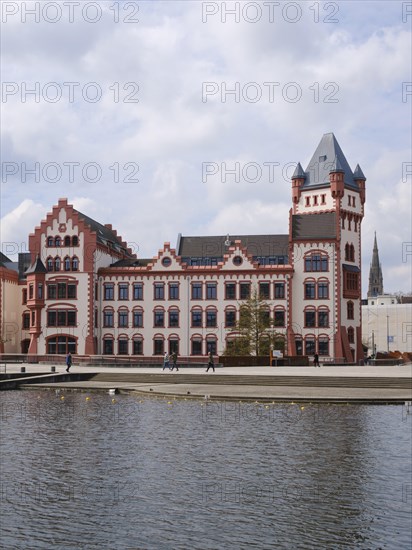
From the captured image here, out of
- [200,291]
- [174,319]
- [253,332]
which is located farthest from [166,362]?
[200,291]

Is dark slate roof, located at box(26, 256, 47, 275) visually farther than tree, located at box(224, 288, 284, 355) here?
Yes

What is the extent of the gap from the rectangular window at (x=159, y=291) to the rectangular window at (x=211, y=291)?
5.50 metres

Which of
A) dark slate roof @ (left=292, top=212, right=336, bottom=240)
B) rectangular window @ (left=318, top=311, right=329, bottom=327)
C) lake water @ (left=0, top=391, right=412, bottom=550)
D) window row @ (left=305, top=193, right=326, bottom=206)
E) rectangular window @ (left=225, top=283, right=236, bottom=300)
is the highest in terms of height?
window row @ (left=305, top=193, right=326, bottom=206)

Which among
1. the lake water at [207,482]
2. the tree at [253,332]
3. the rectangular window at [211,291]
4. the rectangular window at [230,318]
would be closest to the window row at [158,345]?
the rectangular window at [230,318]

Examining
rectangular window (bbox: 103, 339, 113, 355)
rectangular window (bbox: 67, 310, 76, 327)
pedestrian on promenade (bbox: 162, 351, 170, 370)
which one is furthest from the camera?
rectangular window (bbox: 103, 339, 113, 355)

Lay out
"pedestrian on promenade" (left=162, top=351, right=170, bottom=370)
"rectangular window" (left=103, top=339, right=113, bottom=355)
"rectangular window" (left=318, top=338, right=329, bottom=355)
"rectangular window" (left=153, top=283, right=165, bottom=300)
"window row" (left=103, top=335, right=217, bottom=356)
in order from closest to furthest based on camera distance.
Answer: "pedestrian on promenade" (left=162, top=351, right=170, bottom=370) < "rectangular window" (left=318, top=338, right=329, bottom=355) < "window row" (left=103, top=335, right=217, bottom=356) < "rectangular window" (left=153, top=283, right=165, bottom=300) < "rectangular window" (left=103, top=339, right=113, bottom=355)

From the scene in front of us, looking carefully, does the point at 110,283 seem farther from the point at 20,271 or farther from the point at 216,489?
the point at 216,489

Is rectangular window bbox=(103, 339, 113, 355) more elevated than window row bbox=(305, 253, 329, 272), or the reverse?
window row bbox=(305, 253, 329, 272)

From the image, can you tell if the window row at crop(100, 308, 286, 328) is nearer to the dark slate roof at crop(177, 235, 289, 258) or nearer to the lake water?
the dark slate roof at crop(177, 235, 289, 258)

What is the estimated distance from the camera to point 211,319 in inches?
3504

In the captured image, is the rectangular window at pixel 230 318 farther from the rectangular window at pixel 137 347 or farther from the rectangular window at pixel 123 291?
the rectangular window at pixel 123 291

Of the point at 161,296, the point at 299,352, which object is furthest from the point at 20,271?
the point at 299,352

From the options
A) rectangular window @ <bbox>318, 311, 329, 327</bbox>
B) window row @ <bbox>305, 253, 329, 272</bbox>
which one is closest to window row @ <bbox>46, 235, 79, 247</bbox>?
window row @ <bbox>305, 253, 329, 272</bbox>

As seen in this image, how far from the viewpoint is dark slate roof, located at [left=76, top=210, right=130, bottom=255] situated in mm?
93594
